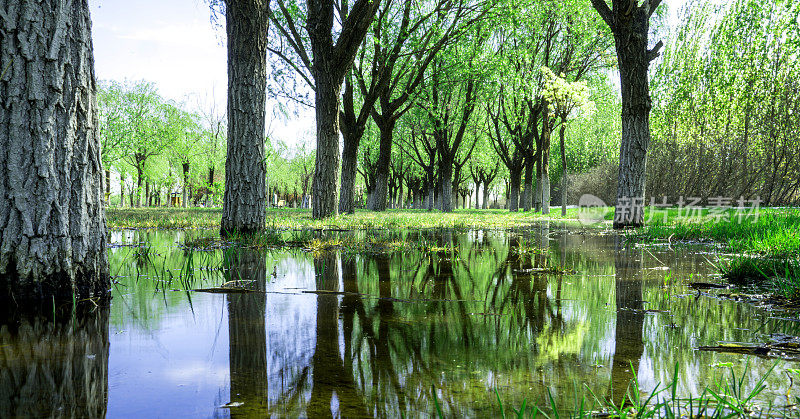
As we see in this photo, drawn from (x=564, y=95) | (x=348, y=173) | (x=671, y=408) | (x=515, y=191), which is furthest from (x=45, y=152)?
(x=515, y=191)

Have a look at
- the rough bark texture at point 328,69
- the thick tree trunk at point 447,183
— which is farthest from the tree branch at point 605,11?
the thick tree trunk at point 447,183

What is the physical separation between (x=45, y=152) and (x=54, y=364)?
162 cm

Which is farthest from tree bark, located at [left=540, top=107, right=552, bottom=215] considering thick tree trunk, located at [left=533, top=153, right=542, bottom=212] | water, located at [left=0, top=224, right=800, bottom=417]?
water, located at [left=0, top=224, right=800, bottom=417]

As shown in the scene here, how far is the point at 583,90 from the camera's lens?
64.1 ft

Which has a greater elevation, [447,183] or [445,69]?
[445,69]

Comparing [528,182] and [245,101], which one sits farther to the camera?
[528,182]

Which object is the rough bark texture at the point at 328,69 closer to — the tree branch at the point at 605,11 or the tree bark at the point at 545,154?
the tree branch at the point at 605,11

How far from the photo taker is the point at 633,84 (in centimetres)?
1053

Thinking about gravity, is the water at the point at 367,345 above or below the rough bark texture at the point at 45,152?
below

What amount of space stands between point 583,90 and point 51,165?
19895mm

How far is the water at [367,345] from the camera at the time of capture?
1.52 m

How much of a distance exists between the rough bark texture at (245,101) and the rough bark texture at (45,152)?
378 cm

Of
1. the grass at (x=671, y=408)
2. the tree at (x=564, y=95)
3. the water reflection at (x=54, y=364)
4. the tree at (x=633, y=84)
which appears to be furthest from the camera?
the tree at (x=564, y=95)

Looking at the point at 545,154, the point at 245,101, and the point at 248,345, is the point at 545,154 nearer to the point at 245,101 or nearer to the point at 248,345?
the point at 245,101
